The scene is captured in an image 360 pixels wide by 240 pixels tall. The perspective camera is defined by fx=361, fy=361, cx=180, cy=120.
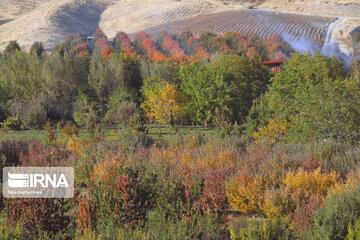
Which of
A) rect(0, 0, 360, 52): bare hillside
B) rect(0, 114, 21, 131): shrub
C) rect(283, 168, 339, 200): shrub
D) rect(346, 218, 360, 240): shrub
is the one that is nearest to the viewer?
rect(346, 218, 360, 240): shrub

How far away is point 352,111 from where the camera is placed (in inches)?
444

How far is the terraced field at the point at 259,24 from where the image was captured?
55.9 m

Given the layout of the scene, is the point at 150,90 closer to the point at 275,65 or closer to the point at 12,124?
the point at 12,124

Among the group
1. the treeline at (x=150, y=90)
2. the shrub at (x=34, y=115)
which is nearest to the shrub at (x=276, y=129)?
the treeline at (x=150, y=90)

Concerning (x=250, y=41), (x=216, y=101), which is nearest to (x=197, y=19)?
(x=250, y=41)

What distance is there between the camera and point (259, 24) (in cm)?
5981

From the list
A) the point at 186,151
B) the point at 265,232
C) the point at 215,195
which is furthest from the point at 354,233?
the point at 186,151

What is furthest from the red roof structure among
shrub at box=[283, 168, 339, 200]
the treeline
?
shrub at box=[283, 168, 339, 200]

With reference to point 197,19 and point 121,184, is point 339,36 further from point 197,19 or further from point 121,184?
point 121,184

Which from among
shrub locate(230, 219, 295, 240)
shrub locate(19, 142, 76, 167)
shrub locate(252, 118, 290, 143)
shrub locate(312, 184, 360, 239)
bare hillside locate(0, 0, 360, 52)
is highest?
shrub locate(312, 184, 360, 239)

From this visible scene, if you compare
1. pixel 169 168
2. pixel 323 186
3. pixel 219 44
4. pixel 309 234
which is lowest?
pixel 219 44

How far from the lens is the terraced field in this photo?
55.9 m

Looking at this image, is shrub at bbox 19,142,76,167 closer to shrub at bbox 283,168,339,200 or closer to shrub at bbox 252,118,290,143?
shrub at bbox 283,168,339,200

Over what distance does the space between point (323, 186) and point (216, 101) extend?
1457 cm
